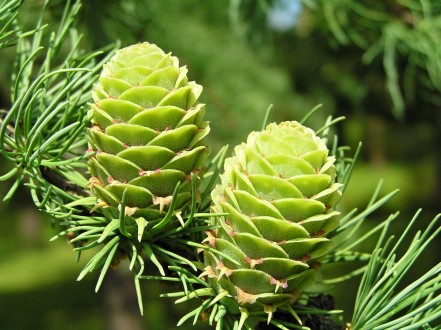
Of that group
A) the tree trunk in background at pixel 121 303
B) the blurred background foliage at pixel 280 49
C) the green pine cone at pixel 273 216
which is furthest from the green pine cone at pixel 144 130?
the tree trunk in background at pixel 121 303

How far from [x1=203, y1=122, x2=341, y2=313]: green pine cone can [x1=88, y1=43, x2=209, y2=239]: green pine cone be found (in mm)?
34

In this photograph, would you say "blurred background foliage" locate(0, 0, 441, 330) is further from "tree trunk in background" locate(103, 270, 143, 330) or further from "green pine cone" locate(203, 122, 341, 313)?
"green pine cone" locate(203, 122, 341, 313)

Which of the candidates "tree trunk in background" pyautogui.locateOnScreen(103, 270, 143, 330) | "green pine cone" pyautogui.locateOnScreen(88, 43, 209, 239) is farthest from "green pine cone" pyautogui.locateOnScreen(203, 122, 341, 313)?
"tree trunk in background" pyautogui.locateOnScreen(103, 270, 143, 330)

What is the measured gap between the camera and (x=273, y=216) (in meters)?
0.39

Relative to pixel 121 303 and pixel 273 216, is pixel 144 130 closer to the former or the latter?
pixel 273 216

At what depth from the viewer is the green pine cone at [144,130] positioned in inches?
15.7

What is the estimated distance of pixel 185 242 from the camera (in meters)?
0.43

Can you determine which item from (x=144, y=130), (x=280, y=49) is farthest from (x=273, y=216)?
(x=280, y=49)

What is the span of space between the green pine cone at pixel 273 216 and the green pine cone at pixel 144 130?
3 centimetres

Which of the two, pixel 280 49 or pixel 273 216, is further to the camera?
pixel 280 49

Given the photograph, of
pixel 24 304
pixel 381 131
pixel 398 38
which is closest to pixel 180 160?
pixel 398 38

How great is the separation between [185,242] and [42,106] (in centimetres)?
15

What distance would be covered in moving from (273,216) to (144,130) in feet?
0.31

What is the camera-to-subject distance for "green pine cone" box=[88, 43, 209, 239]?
0.40 metres
